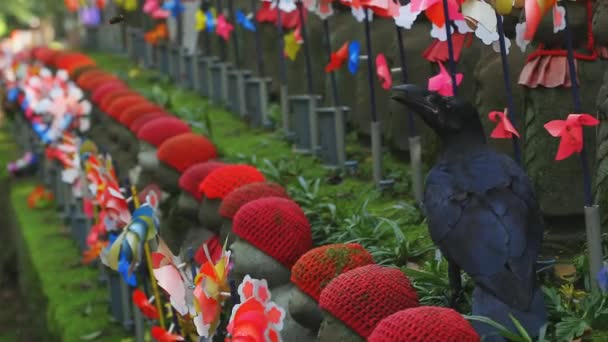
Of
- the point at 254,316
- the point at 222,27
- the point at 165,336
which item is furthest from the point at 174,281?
the point at 222,27

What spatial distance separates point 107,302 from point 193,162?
1.64 metres

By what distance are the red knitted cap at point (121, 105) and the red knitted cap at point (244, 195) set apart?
361 centimetres

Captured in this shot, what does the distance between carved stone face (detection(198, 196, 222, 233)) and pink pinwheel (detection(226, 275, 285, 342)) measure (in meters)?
1.74

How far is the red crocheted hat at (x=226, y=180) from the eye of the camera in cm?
534

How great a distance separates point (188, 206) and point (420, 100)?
2.34 metres

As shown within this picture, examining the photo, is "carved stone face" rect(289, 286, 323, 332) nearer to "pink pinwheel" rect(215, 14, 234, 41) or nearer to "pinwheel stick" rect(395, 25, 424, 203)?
"pinwheel stick" rect(395, 25, 424, 203)

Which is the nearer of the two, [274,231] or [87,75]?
[274,231]

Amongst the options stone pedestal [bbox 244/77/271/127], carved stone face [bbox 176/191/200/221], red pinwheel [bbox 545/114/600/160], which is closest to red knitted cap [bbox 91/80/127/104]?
stone pedestal [bbox 244/77/271/127]

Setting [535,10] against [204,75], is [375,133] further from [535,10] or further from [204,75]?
[204,75]

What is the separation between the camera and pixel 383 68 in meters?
5.44

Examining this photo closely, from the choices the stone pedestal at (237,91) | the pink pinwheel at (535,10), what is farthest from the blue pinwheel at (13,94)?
the pink pinwheel at (535,10)

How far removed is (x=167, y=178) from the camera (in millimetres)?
6480

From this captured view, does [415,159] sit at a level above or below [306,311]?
above

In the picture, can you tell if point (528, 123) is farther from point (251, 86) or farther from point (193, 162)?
point (251, 86)
